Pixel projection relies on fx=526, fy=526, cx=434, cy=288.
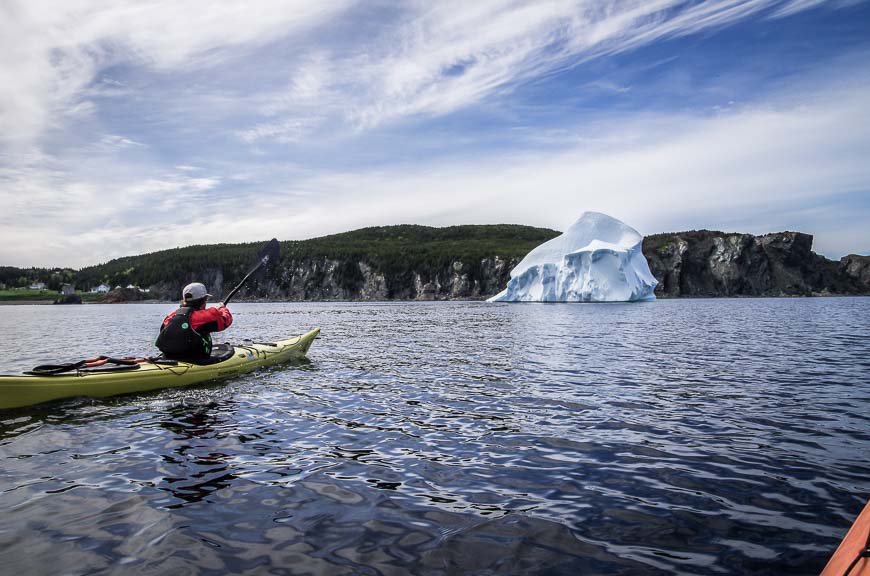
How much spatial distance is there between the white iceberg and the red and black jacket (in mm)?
55167

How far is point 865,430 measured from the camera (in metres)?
7.75

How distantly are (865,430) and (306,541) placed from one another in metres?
8.10

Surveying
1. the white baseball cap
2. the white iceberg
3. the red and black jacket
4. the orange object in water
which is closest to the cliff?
the white iceberg

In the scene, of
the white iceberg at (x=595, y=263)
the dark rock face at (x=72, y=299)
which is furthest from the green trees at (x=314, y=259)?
the white iceberg at (x=595, y=263)

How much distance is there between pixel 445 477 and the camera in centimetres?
620

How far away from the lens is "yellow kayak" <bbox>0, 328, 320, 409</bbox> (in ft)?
31.4

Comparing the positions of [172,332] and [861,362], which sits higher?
[172,332]

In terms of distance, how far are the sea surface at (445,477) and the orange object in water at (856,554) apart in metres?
0.88

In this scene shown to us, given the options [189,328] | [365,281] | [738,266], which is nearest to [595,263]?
[189,328]

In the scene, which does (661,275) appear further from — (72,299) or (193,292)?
(72,299)

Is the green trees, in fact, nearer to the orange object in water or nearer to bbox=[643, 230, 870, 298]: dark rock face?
bbox=[643, 230, 870, 298]: dark rock face

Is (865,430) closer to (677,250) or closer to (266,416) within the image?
(266,416)

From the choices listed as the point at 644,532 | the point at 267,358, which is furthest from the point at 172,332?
the point at 644,532

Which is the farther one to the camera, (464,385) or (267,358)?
(267,358)
